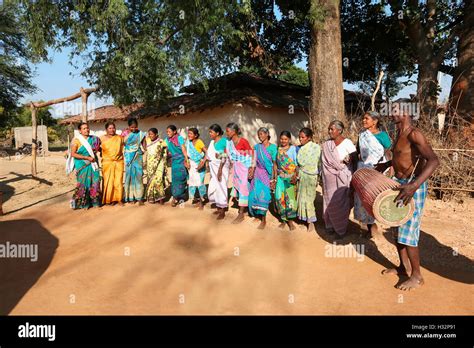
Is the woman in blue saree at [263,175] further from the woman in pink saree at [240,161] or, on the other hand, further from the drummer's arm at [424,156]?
the drummer's arm at [424,156]

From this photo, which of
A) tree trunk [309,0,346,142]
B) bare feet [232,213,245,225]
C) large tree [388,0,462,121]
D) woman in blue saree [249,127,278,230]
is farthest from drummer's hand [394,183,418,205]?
large tree [388,0,462,121]

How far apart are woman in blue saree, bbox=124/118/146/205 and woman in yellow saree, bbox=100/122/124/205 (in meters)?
0.12

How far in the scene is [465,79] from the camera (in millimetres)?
8398

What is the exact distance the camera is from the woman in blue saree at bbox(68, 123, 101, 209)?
6742 millimetres

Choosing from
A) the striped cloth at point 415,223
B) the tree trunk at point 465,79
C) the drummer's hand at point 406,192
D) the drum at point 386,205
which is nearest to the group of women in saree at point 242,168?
the drum at point 386,205

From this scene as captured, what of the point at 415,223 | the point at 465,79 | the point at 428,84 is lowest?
the point at 415,223

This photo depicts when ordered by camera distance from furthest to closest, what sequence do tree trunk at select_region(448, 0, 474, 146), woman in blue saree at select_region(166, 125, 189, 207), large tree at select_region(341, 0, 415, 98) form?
large tree at select_region(341, 0, 415, 98) → tree trunk at select_region(448, 0, 474, 146) → woman in blue saree at select_region(166, 125, 189, 207)

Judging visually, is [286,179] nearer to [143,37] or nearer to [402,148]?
[402,148]

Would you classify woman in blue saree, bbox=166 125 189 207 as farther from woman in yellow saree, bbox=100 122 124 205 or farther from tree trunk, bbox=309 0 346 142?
tree trunk, bbox=309 0 346 142

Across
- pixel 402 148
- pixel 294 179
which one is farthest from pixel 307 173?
pixel 402 148

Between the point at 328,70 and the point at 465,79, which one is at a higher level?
the point at 328,70

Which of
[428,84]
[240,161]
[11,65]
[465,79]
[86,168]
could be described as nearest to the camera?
[240,161]

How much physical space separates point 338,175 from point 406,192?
67.3 inches
